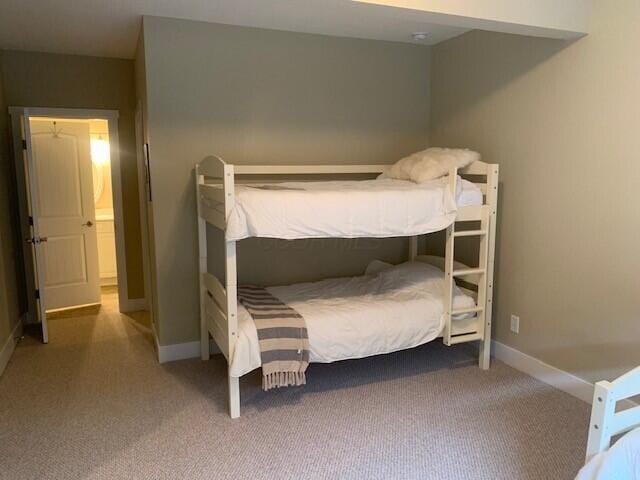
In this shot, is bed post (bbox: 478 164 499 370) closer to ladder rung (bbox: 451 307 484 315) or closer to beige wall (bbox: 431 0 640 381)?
ladder rung (bbox: 451 307 484 315)


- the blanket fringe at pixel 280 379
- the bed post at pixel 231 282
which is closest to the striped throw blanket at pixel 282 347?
the blanket fringe at pixel 280 379

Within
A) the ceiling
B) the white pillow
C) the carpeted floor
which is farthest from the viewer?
the white pillow

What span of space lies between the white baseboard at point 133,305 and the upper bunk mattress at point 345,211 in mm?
2595

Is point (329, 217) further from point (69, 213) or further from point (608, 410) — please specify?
point (69, 213)

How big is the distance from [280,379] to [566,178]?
83.7 inches

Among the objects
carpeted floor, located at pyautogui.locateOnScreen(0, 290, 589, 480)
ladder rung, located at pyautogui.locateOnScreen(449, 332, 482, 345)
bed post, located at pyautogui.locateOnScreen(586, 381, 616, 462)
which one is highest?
bed post, located at pyautogui.locateOnScreen(586, 381, 616, 462)

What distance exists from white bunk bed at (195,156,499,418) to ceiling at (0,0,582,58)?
97 cm

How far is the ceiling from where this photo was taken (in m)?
A: 2.79

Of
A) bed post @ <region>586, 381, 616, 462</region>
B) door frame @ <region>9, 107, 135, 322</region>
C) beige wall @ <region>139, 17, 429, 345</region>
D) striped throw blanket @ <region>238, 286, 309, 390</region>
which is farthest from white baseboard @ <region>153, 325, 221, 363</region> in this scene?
bed post @ <region>586, 381, 616, 462</region>

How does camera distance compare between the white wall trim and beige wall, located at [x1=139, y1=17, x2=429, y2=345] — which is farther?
beige wall, located at [x1=139, y1=17, x2=429, y2=345]

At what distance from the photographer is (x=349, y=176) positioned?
4117 millimetres

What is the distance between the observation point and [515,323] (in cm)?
352

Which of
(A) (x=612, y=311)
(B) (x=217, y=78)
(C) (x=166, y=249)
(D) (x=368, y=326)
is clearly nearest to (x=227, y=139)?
(B) (x=217, y=78)

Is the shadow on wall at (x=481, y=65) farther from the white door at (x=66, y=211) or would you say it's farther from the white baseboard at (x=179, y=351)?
the white door at (x=66, y=211)
